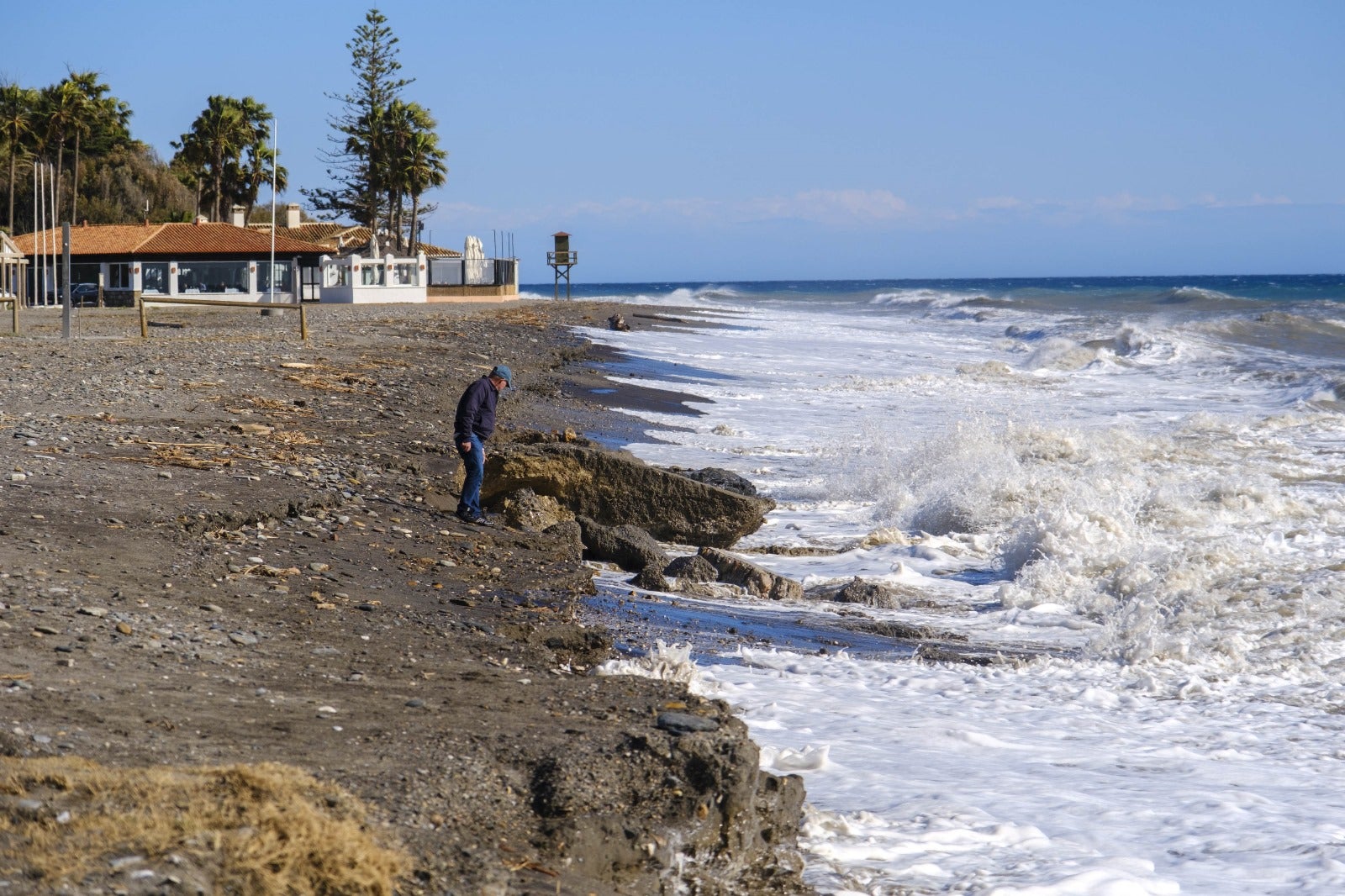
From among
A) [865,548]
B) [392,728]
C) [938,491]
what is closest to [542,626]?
[392,728]

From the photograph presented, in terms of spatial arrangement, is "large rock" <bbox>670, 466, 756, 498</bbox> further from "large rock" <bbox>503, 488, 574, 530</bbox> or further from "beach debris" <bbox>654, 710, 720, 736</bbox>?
"beach debris" <bbox>654, 710, 720, 736</bbox>

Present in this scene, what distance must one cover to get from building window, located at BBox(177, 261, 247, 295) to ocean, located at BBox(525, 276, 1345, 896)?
114ft

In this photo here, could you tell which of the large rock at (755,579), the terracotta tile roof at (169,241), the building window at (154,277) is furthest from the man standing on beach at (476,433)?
the building window at (154,277)

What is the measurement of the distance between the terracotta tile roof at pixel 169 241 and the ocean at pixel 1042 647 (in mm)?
35593

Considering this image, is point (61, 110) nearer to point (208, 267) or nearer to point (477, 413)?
point (208, 267)

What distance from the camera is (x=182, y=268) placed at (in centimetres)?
5053

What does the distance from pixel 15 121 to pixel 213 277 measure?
1296 cm

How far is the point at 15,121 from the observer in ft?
181

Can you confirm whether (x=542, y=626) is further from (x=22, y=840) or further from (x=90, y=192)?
(x=90, y=192)

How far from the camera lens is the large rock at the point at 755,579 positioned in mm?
9508

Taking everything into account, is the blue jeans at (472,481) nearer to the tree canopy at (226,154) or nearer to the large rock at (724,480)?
the large rock at (724,480)

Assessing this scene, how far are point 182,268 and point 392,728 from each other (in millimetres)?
49705

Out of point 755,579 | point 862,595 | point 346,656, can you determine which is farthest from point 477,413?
point 346,656

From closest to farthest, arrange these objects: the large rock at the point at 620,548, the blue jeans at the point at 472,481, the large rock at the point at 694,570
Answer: the large rock at the point at 694,570
the large rock at the point at 620,548
the blue jeans at the point at 472,481
